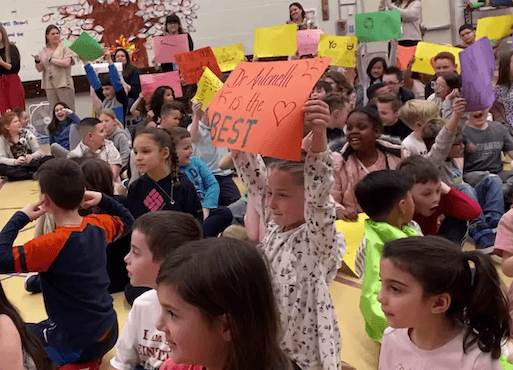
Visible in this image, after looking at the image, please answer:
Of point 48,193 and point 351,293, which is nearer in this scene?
point 48,193

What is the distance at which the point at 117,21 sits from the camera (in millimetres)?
10602

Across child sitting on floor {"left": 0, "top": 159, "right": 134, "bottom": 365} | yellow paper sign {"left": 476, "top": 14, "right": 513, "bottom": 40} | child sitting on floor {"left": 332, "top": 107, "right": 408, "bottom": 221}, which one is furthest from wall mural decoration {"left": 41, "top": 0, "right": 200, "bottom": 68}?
child sitting on floor {"left": 0, "top": 159, "right": 134, "bottom": 365}

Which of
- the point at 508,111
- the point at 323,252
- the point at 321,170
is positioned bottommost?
the point at 508,111

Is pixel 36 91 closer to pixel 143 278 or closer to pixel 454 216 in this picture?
pixel 454 216

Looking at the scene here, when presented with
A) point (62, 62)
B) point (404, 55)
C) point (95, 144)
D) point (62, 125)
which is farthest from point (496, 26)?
point (62, 62)

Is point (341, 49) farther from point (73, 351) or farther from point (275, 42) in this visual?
point (73, 351)

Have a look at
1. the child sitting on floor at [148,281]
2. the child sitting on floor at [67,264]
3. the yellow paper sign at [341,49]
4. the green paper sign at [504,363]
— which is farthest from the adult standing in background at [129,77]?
the green paper sign at [504,363]

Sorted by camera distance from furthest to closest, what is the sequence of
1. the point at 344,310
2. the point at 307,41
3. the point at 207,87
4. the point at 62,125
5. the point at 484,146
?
the point at 307,41
the point at 62,125
the point at 207,87
the point at 484,146
the point at 344,310

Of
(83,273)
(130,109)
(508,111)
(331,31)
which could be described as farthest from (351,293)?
(331,31)

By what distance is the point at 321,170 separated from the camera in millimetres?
1967

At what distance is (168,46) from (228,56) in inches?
40.7

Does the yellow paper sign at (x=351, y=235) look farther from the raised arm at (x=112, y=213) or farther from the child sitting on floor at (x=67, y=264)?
the child sitting on floor at (x=67, y=264)

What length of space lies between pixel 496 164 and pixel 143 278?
3568 mm

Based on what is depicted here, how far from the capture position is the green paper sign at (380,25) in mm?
7391
